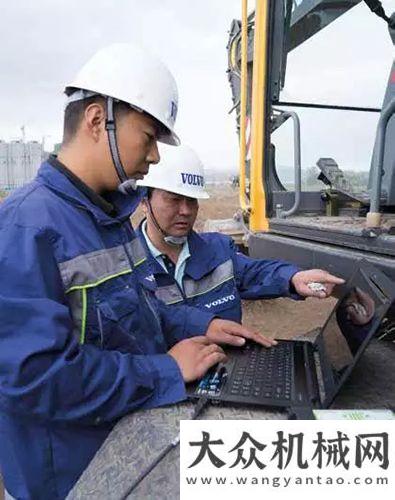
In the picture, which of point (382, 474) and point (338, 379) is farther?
point (338, 379)

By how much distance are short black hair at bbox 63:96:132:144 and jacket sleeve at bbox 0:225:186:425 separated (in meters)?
0.38

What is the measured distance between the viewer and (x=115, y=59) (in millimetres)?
1432

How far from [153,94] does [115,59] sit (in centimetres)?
15

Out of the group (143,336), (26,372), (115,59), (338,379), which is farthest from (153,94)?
(338,379)

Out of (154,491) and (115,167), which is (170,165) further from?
(154,491)

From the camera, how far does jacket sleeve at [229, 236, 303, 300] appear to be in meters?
2.28

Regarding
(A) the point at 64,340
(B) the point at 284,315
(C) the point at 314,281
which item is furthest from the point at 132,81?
(B) the point at 284,315

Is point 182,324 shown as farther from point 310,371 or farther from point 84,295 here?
point 84,295

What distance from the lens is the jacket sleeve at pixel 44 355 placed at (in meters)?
1.09

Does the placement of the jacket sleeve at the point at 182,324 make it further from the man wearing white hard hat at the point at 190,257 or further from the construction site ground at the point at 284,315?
the construction site ground at the point at 284,315

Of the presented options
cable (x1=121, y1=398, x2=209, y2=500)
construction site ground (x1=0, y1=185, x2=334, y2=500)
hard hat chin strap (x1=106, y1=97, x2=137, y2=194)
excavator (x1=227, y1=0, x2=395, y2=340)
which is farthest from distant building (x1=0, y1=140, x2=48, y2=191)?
cable (x1=121, y1=398, x2=209, y2=500)

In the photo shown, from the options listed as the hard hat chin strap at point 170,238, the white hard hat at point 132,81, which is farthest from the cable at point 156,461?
the hard hat chin strap at point 170,238

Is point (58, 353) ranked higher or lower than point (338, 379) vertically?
higher

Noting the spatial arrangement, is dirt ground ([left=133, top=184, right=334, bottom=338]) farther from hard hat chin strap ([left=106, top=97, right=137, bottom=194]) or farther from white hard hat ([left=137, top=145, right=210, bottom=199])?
hard hat chin strap ([left=106, top=97, right=137, bottom=194])
